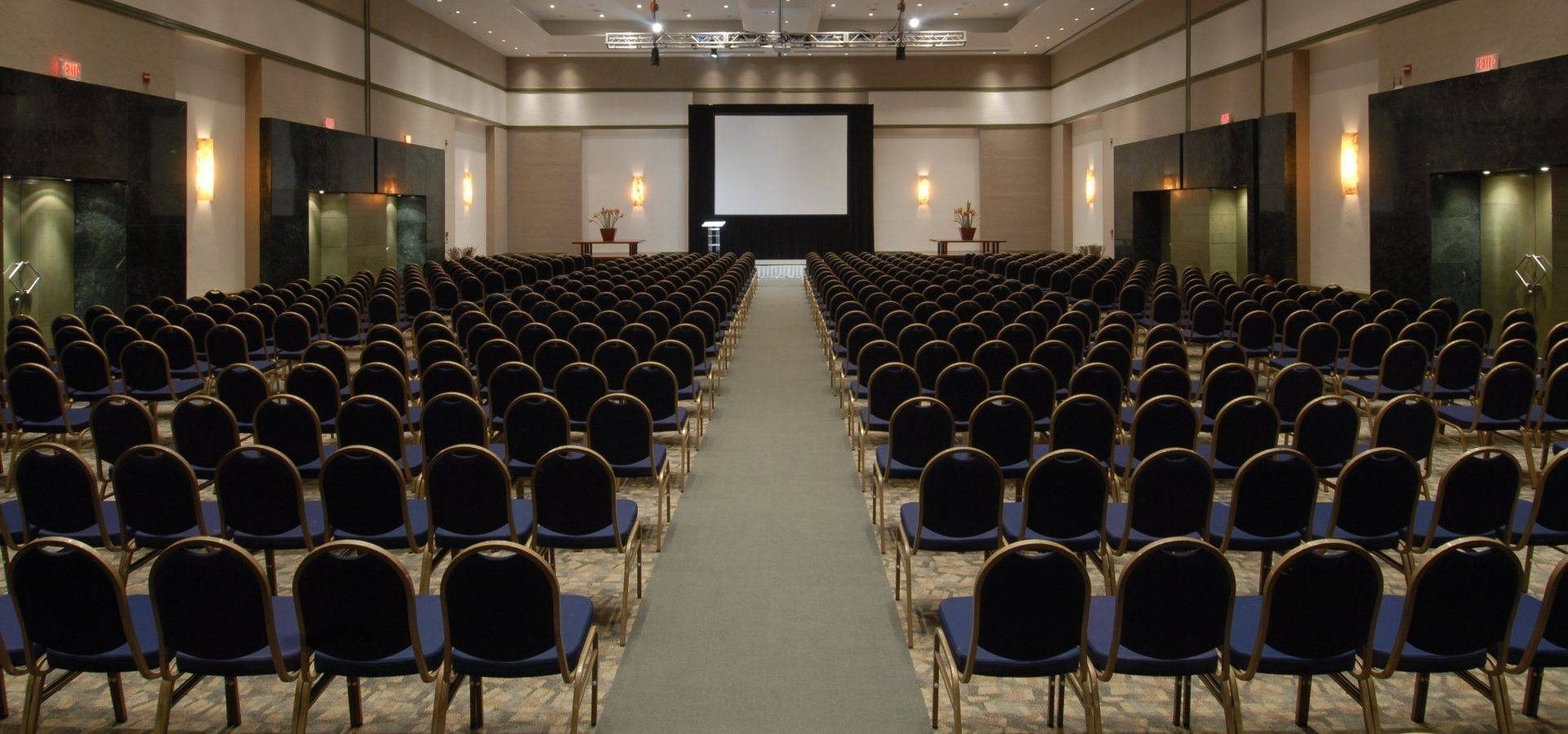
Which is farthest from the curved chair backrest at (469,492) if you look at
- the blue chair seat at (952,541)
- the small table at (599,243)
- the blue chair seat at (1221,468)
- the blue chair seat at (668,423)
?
the small table at (599,243)

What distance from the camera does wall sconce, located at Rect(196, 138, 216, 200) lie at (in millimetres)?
17594

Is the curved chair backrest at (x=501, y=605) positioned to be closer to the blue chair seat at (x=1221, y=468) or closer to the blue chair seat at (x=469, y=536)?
the blue chair seat at (x=469, y=536)

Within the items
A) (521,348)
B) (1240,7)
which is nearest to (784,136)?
(1240,7)

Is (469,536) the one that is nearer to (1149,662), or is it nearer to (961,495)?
(961,495)

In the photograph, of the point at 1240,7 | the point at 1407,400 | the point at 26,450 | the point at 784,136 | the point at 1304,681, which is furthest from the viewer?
the point at 784,136

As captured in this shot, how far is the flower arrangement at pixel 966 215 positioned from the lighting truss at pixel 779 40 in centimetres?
686

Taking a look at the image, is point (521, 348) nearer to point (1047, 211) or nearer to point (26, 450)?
point (26, 450)

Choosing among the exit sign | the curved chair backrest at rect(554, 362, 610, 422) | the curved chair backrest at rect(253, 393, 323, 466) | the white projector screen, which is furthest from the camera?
the white projector screen

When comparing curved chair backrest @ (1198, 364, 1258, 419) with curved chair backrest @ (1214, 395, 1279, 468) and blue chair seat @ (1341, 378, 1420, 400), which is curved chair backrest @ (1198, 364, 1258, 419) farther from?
blue chair seat @ (1341, 378, 1420, 400)

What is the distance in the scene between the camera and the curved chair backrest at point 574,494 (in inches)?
208

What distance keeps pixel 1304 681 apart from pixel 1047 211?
31.2 m

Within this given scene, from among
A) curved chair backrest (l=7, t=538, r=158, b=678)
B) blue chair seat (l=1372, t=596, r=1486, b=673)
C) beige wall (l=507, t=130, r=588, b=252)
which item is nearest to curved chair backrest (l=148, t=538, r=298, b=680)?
curved chair backrest (l=7, t=538, r=158, b=678)

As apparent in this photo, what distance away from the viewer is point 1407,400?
6207mm

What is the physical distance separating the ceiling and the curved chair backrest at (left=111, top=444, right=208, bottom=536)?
70.5ft
